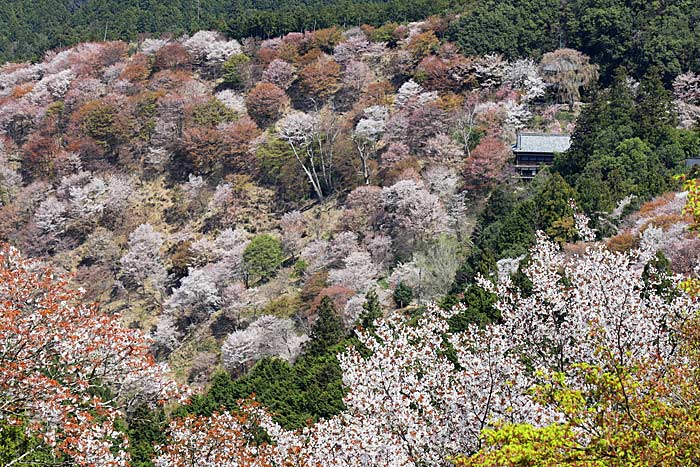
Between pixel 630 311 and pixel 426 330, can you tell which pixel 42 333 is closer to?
pixel 426 330

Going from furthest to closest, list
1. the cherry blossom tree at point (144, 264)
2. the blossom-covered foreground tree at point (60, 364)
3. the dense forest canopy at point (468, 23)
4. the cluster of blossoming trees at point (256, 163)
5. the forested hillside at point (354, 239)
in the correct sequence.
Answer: the dense forest canopy at point (468, 23) → the cherry blossom tree at point (144, 264) → the cluster of blossoming trees at point (256, 163) → the forested hillside at point (354, 239) → the blossom-covered foreground tree at point (60, 364)

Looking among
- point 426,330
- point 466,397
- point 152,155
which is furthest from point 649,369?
point 152,155

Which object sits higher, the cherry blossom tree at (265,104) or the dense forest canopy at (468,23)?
the dense forest canopy at (468,23)

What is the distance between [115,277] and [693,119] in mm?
31286

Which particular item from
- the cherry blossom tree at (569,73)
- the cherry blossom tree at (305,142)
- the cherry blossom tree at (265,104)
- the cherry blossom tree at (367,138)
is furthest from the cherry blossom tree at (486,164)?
the cherry blossom tree at (265,104)

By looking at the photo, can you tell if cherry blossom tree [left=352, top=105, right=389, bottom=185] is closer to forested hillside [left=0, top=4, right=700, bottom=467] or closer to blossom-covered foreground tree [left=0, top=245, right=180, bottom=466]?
forested hillside [left=0, top=4, right=700, bottom=467]

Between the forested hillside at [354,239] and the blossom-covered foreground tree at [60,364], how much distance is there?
50 mm

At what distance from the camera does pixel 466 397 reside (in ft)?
37.0

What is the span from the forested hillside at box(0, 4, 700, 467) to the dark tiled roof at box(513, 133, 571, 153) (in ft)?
3.63

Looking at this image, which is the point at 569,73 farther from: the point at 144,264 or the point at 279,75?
the point at 144,264

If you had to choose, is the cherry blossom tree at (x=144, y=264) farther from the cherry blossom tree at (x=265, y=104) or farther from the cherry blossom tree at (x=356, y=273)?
the cherry blossom tree at (x=265, y=104)

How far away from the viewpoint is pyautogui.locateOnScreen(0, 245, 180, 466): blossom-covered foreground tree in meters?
9.33

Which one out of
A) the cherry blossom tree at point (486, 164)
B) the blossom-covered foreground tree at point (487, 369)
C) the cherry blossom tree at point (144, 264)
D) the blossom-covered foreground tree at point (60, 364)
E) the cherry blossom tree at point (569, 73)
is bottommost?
the cherry blossom tree at point (144, 264)

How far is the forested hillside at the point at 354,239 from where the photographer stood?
1013cm
